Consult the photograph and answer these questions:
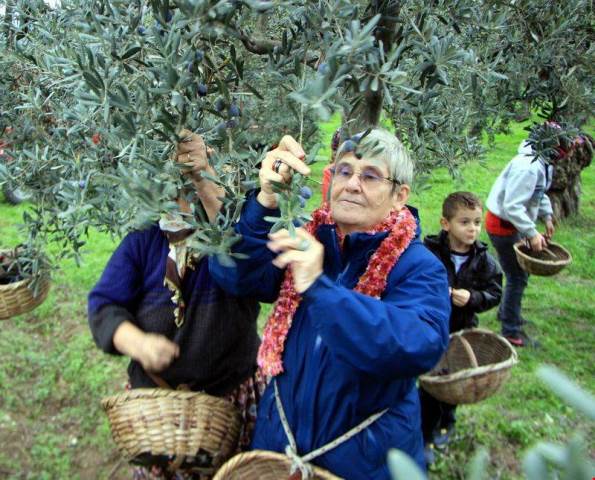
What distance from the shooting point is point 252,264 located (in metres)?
1.65

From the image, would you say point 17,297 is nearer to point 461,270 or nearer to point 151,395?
point 151,395

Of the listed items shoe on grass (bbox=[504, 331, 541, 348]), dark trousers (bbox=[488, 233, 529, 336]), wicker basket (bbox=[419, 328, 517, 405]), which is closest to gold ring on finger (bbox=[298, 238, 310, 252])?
wicker basket (bbox=[419, 328, 517, 405])

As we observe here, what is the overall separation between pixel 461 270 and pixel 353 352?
6.36 ft

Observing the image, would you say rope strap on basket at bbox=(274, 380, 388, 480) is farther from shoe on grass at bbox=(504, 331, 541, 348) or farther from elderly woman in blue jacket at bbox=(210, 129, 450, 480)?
shoe on grass at bbox=(504, 331, 541, 348)

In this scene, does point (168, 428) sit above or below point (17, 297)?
above

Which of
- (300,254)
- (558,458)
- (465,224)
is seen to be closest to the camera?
(558,458)

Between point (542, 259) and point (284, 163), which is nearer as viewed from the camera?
point (284, 163)

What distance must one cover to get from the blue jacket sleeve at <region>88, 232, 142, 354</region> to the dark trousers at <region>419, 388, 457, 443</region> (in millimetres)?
1904

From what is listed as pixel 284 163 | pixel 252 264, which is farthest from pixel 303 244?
pixel 252 264

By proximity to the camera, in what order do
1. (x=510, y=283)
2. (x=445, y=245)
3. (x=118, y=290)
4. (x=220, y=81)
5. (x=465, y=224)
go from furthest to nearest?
1. (x=510, y=283)
2. (x=445, y=245)
3. (x=465, y=224)
4. (x=118, y=290)
5. (x=220, y=81)

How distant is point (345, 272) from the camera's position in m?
1.75

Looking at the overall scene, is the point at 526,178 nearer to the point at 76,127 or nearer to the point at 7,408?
the point at 76,127

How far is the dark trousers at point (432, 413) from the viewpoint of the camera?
3.17 meters

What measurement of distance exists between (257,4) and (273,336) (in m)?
1.08
